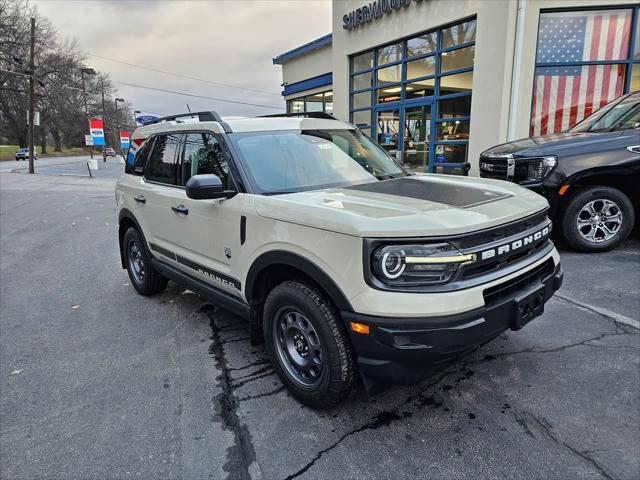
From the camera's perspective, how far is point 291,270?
292 cm

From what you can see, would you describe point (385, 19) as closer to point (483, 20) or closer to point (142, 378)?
point (483, 20)

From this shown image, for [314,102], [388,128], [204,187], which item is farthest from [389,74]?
[204,187]

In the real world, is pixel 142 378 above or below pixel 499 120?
below

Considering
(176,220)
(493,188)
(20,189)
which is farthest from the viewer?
(20,189)

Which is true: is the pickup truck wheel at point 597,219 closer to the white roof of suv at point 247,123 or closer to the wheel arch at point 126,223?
the white roof of suv at point 247,123

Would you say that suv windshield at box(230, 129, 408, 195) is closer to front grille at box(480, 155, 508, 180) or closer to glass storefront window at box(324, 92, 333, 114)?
front grille at box(480, 155, 508, 180)

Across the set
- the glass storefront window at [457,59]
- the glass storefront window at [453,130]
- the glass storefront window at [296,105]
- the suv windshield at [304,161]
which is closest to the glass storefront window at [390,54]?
the glass storefront window at [457,59]

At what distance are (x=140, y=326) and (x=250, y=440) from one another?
2188 millimetres

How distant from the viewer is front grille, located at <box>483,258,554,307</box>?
8.04ft

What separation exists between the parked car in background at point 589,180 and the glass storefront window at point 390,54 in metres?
7.92

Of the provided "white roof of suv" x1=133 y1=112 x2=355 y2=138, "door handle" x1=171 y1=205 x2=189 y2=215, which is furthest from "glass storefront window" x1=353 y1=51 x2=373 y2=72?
"door handle" x1=171 y1=205 x2=189 y2=215

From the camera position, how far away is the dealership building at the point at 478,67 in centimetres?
967

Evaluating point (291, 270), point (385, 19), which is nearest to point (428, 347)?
point (291, 270)

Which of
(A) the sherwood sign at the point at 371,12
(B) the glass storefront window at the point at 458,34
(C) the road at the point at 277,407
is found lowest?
(C) the road at the point at 277,407
